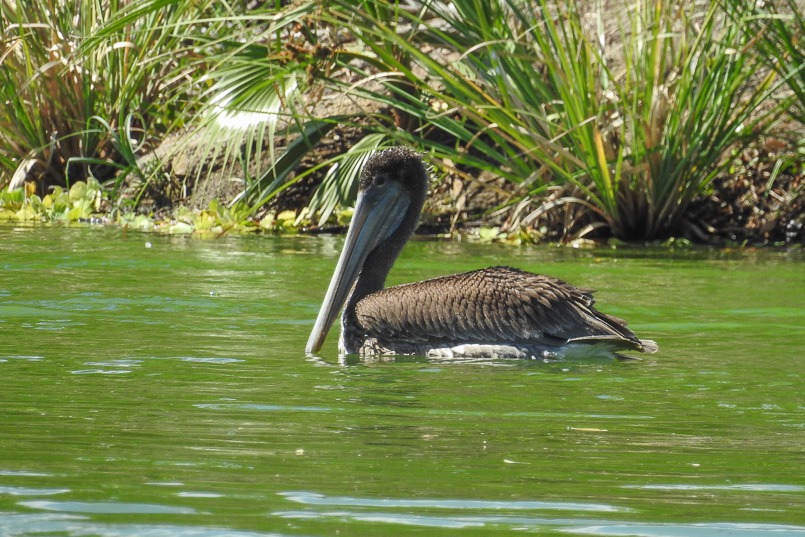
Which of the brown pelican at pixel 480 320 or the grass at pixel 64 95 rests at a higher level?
the grass at pixel 64 95

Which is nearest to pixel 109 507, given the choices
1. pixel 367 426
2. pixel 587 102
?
pixel 367 426

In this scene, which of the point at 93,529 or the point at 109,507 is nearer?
the point at 93,529

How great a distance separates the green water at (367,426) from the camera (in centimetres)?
247

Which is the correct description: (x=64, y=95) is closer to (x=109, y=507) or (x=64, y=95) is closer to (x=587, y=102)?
(x=587, y=102)

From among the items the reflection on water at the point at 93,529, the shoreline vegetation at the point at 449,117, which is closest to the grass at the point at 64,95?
the shoreline vegetation at the point at 449,117

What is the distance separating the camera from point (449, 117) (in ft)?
37.8

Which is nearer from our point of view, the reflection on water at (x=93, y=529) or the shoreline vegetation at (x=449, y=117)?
the reflection on water at (x=93, y=529)

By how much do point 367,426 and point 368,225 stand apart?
2492 millimetres

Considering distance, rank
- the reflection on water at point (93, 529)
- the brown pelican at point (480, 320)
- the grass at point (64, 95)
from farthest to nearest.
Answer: the grass at point (64, 95), the brown pelican at point (480, 320), the reflection on water at point (93, 529)

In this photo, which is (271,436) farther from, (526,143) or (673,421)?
(526,143)

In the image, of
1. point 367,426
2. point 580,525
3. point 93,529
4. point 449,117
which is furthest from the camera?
point 449,117

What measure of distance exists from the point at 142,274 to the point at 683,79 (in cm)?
467

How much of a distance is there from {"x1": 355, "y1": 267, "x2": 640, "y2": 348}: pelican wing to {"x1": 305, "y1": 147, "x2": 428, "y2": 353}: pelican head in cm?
39

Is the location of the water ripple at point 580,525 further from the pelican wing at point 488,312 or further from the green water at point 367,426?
the pelican wing at point 488,312
